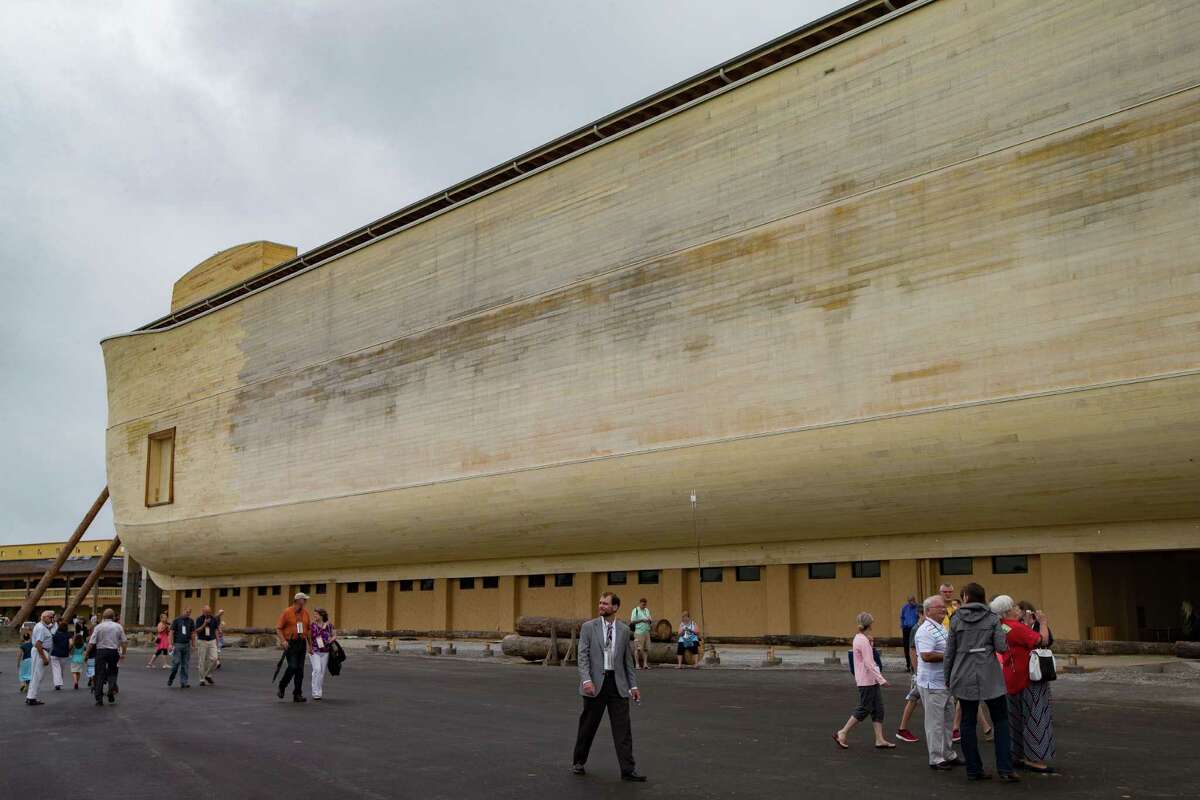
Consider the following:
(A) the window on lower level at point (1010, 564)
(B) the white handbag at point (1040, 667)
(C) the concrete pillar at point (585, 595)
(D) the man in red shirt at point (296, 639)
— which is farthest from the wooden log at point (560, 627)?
(B) the white handbag at point (1040, 667)

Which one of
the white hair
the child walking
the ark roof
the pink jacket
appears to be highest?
the ark roof

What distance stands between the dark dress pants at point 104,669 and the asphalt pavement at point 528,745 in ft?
1.06

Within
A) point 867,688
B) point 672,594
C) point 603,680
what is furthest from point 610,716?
point 672,594

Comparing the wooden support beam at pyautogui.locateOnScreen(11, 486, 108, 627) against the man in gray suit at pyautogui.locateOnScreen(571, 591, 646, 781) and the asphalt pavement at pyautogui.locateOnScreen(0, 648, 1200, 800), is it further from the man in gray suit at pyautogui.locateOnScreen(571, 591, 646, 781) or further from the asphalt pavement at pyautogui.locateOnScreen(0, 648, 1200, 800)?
the man in gray suit at pyautogui.locateOnScreen(571, 591, 646, 781)

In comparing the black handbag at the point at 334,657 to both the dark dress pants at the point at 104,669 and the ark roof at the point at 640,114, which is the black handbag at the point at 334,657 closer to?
the dark dress pants at the point at 104,669

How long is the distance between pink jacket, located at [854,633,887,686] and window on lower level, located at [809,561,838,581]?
17.5m

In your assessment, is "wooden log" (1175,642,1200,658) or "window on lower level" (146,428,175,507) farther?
"window on lower level" (146,428,175,507)

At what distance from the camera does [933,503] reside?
953 inches

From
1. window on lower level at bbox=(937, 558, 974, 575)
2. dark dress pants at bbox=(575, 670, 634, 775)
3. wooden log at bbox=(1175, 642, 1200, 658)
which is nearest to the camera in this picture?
dark dress pants at bbox=(575, 670, 634, 775)

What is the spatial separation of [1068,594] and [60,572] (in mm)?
72643

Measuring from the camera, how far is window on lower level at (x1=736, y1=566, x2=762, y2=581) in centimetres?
2995

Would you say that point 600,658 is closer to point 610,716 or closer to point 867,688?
point 610,716

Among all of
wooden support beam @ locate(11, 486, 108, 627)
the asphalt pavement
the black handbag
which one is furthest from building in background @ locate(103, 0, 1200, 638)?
wooden support beam @ locate(11, 486, 108, 627)

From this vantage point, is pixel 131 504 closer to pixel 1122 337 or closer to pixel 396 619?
pixel 396 619
